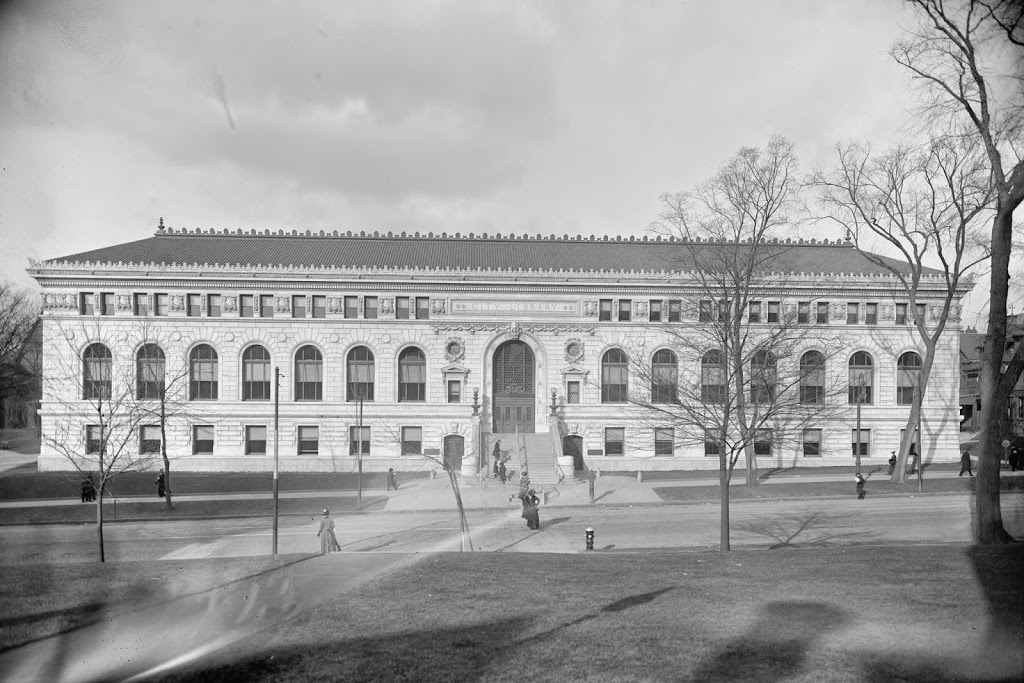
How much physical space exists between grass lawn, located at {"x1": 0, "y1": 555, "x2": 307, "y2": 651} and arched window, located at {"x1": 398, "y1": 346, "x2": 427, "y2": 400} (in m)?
27.7

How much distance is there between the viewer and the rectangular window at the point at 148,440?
146 ft

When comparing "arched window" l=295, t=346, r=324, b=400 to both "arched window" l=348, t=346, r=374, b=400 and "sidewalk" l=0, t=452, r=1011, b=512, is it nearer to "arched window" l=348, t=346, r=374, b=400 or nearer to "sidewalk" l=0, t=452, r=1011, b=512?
"arched window" l=348, t=346, r=374, b=400

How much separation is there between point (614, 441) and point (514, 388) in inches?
290

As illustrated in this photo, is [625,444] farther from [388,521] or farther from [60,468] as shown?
[60,468]

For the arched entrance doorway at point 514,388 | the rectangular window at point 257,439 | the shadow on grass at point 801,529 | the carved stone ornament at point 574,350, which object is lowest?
the shadow on grass at point 801,529

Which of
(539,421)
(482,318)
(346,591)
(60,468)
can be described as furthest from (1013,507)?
(60,468)

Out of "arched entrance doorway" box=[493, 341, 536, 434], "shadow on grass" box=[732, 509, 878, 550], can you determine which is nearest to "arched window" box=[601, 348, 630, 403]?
"arched entrance doorway" box=[493, 341, 536, 434]

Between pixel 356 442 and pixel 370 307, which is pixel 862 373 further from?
pixel 356 442

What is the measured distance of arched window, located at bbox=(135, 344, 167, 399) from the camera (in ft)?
151

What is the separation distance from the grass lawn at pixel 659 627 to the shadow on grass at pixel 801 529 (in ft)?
22.9

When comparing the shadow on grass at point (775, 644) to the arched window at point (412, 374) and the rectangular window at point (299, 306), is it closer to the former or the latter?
the arched window at point (412, 374)

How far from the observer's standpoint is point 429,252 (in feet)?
171

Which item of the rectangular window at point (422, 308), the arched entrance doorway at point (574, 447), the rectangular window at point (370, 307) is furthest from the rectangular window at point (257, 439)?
the arched entrance doorway at point (574, 447)

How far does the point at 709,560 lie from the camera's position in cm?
1973
